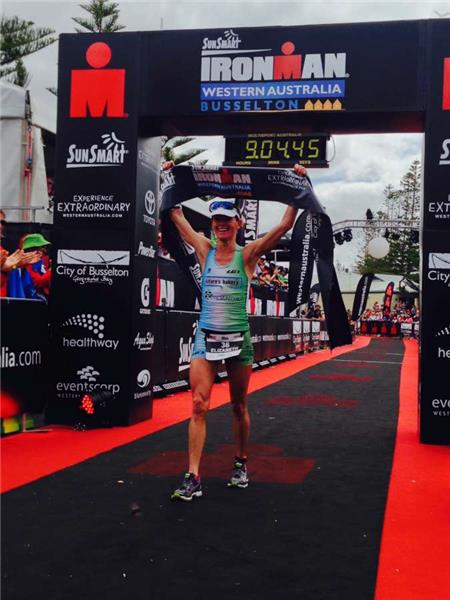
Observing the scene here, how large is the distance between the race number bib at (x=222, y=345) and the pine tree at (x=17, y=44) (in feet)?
72.4

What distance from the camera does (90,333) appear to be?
293 inches

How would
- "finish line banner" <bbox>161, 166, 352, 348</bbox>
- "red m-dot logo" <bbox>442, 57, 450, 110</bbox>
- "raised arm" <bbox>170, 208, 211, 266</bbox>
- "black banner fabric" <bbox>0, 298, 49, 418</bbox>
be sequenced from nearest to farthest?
"raised arm" <bbox>170, 208, 211, 266</bbox> → "finish line banner" <bbox>161, 166, 352, 348</bbox> → "black banner fabric" <bbox>0, 298, 49, 418</bbox> → "red m-dot logo" <bbox>442, 57, 450, 110</bbox>

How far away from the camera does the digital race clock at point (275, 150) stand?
8.26 meters

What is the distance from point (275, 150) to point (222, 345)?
4.52 m

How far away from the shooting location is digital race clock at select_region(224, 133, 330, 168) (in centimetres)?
826

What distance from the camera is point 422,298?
7090 millimetres

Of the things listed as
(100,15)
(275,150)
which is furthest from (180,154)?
(275,150)

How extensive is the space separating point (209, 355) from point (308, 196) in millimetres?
1704

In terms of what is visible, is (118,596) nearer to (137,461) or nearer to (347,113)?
(137,461)

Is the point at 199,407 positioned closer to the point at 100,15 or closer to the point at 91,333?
the point at 91,333

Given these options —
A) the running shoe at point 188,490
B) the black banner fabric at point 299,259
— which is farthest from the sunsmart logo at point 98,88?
the running shoe at point 188,490

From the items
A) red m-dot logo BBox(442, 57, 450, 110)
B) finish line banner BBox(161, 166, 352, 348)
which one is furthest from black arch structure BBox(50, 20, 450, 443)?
finish line banner BBox(161, 166, 352, 348)

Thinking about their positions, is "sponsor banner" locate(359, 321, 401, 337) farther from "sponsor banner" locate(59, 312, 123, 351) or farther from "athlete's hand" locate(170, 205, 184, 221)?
"athlete's hand" locate(170, 205, 184, 221)

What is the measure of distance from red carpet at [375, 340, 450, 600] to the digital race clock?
3614 mm
